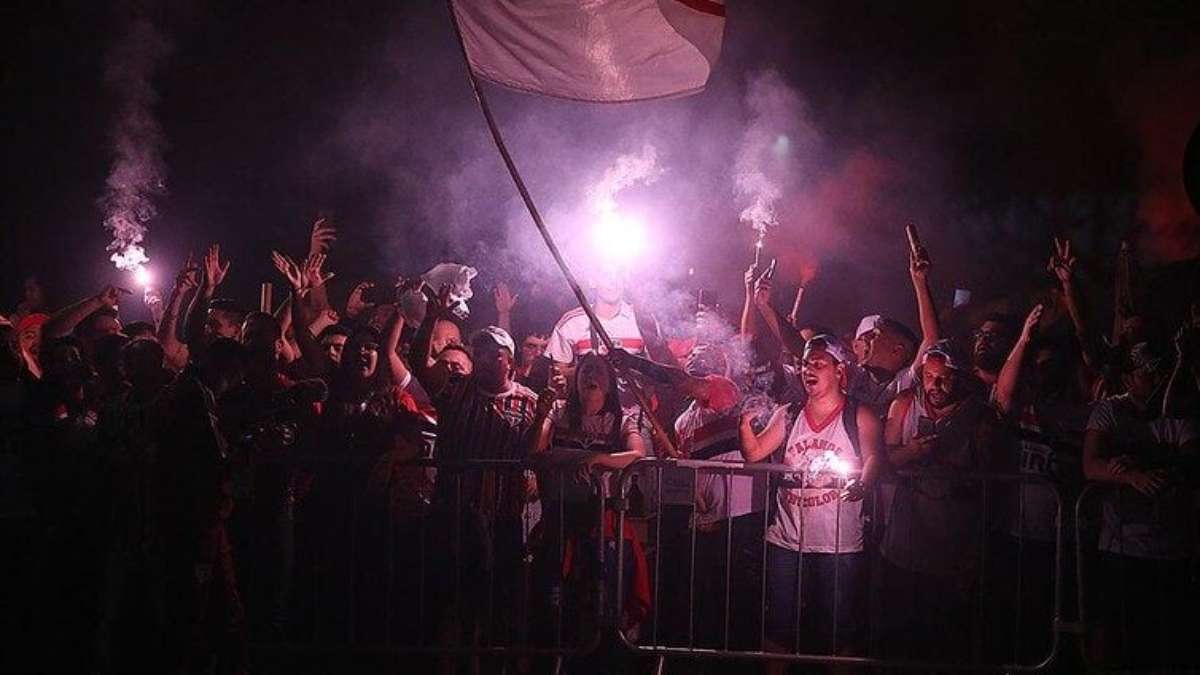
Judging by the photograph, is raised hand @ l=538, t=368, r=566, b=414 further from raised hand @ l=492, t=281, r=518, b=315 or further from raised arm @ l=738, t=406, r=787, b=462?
raised hand @ l=492, t=281, r=518, b=315

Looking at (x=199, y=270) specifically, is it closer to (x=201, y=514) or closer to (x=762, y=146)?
(x=201, y=514)

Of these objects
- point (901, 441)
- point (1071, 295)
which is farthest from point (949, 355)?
point (1071, 295)

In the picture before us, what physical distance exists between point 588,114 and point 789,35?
1.98 metres

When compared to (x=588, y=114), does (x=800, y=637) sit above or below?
below

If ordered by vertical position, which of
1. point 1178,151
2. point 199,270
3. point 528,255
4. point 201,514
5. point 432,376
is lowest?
point 201,514

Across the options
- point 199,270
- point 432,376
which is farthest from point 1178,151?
point 199,270

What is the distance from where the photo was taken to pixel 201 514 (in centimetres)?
604

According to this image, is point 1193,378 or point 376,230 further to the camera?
point 376,230

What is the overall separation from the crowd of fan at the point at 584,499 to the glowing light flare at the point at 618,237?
2.91 m

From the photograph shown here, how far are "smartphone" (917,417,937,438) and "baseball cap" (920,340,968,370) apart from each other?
31 cm

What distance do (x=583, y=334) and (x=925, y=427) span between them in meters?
3.10

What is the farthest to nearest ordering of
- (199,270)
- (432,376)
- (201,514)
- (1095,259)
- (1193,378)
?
(1095,259) → (199,270) → (432,376) → (1193,378) → (201,514)

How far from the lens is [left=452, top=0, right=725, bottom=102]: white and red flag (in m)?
7.43

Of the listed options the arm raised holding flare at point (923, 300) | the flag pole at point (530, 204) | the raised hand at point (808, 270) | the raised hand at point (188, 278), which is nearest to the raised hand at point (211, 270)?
the raised hand at point (188, 278)
